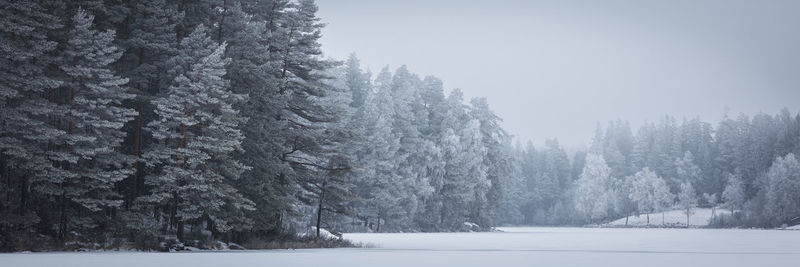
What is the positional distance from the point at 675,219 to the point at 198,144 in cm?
10774

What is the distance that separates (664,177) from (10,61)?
443 feet

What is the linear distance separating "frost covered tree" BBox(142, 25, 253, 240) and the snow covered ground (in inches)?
3938

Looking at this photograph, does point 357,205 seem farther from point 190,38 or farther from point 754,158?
point 754,158

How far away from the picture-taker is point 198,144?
27.3m

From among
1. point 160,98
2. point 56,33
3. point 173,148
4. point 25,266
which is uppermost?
point 56,33

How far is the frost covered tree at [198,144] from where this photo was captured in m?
27.4

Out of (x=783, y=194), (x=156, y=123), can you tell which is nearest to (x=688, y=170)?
(x=783, y=194)

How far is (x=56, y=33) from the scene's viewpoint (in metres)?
26.9

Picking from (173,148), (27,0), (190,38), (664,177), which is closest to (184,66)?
(190,38)

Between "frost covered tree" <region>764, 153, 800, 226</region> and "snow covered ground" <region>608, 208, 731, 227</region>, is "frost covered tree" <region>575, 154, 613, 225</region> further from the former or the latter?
"frost covered tree" <region>764, 153, 800, 226</region>

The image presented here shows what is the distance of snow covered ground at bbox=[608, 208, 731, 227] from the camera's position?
11539cm

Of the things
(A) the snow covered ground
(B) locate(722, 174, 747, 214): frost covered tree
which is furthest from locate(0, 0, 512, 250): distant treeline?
(B) locate(722, 174, 747, 214): frost covered tree

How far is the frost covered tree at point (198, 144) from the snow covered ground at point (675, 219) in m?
100

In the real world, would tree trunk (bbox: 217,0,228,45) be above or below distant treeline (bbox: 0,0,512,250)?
above
